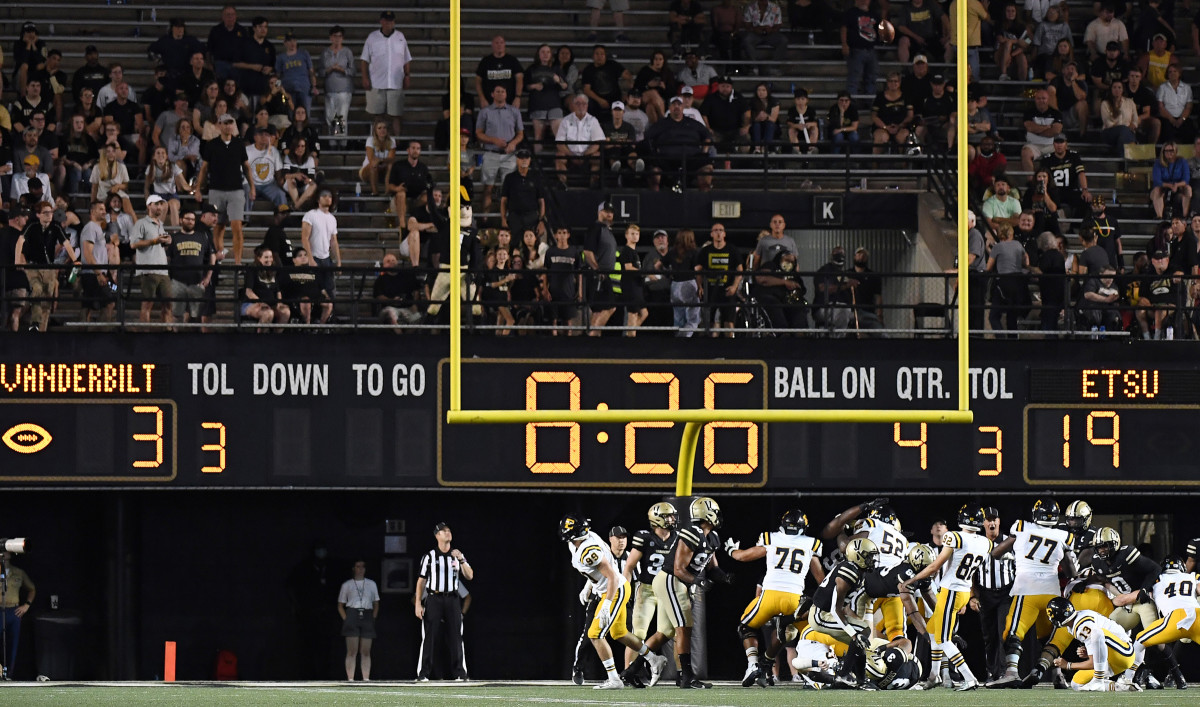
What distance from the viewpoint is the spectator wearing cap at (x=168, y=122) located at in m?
21.0

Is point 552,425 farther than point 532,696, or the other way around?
point 552,425

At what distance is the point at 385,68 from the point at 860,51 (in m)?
5.08

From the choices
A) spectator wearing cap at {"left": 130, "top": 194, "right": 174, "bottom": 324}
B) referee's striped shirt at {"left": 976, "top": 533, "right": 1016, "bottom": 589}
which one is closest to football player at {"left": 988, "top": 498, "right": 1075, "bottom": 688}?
referee's striped shirt at {"left": 976, "top": 533, "right": 1016, "bottom": 589}

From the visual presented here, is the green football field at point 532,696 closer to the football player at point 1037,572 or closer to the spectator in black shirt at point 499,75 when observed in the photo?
the football player at point 1037,572

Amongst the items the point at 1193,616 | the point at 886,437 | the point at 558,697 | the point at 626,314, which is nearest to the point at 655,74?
the point at 626,314

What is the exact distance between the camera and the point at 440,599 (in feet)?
62.7

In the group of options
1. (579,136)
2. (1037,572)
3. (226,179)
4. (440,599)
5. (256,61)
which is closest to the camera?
(1037,572)

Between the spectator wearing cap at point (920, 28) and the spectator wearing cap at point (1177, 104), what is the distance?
7.94 feet

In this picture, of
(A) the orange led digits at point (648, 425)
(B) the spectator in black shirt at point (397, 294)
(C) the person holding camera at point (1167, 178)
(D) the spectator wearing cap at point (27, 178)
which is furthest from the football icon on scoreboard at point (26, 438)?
(C) the person holding camera at point (1167, 178)

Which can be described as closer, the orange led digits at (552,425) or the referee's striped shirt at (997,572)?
the orange led digits at (552,425)

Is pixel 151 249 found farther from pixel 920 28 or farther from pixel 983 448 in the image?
pixel 920 28

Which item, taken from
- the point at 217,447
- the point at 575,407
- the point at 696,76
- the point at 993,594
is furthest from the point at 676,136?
the point at 217,447

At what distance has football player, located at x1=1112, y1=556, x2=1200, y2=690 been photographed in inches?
659

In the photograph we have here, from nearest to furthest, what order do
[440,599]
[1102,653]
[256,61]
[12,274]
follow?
[1102,653], [12,274], [440,599], [256,61]
